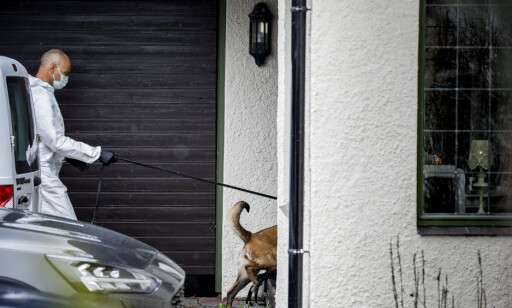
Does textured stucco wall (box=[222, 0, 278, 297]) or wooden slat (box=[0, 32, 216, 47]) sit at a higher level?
wooden slat (box=[0, 32, 216, 47])

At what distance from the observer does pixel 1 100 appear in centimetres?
617

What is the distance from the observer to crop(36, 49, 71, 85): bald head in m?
8.17

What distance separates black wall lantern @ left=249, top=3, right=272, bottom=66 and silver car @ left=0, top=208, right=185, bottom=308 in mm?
3881

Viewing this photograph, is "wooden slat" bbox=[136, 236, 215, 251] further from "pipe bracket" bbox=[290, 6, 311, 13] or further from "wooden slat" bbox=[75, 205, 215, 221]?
"pipe bracket" bbox=[290, 6, 311, 13]

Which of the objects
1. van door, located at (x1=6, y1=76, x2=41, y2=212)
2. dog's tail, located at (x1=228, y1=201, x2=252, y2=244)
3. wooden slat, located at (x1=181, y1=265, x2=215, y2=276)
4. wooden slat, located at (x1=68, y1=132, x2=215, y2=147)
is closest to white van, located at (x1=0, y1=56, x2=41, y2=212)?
van door, located at (x1=6, y1=76, x2=41, y2=212)

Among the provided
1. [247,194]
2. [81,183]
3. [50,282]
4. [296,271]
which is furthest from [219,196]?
[50,282]

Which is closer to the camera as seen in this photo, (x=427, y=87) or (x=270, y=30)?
(x=427, y=87)

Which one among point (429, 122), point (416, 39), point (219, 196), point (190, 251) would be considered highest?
point (416, 39)

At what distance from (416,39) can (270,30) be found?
108 inches

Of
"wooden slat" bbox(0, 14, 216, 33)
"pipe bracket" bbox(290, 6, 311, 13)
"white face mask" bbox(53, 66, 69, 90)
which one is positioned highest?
"wooden slat" bbox(0, 14, 216, 33)

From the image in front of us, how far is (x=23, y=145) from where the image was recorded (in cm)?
663

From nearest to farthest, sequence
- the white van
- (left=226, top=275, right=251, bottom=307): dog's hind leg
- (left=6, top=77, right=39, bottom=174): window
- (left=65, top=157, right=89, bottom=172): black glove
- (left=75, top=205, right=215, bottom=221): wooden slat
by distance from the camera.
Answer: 1. the white van
2. (left=6, top=77, right=39, bottom=174): window
3. (left=226, top=275, right=251, bottom=307): dog's hind leg
4. (left=65, top=157, right=89, bottom=172): black glove
5. (left=75, top=205, right=215, bottom=221): wooden slat

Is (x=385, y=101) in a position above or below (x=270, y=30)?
below

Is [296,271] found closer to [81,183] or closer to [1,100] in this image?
[1,100]
